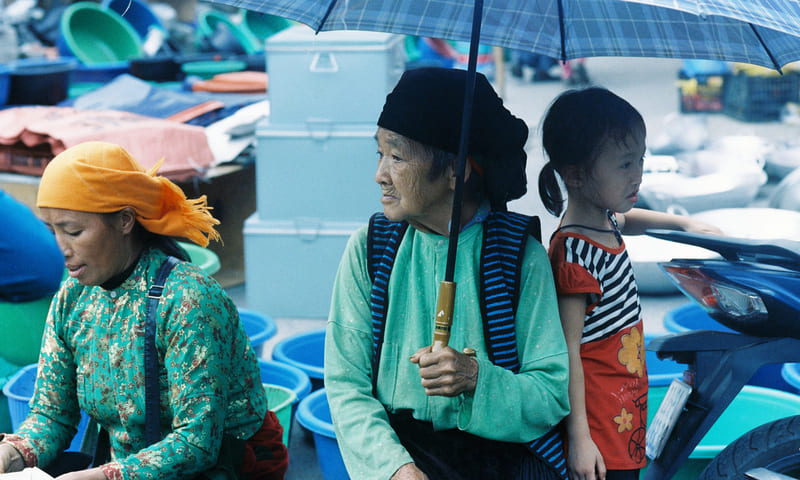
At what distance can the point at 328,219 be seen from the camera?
4840 millimetres

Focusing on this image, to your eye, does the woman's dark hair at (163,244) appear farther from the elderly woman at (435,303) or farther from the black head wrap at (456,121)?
the black head wrap at (456,121)

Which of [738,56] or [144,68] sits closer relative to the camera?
[738,56]

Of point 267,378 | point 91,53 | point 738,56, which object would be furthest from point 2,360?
point 91,53

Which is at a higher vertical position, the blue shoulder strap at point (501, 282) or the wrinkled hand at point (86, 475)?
the blue shoulder strap at point (501, 282)

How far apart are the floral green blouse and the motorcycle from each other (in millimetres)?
1028

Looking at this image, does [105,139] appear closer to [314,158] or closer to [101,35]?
[314,158]

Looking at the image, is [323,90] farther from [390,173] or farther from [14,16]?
[14,16]

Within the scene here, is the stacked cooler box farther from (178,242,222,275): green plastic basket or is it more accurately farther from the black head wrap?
the black head wrap

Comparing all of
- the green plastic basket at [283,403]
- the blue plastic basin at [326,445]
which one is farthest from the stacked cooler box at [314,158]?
the blue plastic basin at [326,445]

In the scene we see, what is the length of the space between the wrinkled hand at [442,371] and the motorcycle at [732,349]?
735 millimetres

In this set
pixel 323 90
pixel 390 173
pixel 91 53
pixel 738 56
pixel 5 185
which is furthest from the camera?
pixel 91 53

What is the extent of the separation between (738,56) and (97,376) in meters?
1.74

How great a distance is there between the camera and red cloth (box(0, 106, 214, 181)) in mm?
4977

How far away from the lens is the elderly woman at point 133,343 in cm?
202
